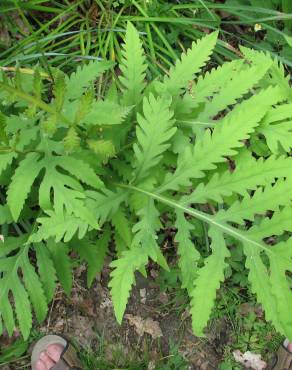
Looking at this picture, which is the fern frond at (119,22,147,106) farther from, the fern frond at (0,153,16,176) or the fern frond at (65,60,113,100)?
the fern frond at (0,153,16,176)

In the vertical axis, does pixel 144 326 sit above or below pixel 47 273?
below

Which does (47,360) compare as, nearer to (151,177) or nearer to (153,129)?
(151,177)

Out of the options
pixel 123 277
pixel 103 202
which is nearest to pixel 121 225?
pixel 103 202

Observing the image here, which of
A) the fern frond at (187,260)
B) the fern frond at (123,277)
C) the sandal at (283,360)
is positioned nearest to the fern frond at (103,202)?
the fern frond at (123,277)

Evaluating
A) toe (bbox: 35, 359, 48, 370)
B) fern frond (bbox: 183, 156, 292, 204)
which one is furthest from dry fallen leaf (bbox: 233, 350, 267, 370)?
fern frond (bbox: 183, 156, 292, 204)

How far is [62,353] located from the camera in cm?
307

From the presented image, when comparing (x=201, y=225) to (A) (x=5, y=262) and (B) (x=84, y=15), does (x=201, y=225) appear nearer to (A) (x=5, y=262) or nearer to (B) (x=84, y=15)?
(A) (x=5, y=262)

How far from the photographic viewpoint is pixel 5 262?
228 cm

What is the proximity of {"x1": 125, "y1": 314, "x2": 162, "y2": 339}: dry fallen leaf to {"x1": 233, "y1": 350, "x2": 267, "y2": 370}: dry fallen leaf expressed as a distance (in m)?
0.56

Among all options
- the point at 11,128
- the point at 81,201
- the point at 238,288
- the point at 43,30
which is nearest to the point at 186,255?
the point at 81,201

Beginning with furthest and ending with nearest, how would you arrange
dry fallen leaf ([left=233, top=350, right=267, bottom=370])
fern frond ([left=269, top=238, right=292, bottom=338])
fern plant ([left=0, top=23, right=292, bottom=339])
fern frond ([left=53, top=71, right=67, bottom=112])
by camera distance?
dry fallen leaf ([left=233, top=350, right=267, bottom=370]) → fern plant ([left=0, top=23, right=292, bottom=339]) → fern frond ([left=269, top=238, right=292, bottom=338]) → fern frond ([left=53, top=71, right=67, bottom=112])

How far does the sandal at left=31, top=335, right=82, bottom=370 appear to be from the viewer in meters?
3.06

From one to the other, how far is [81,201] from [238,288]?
164 cm

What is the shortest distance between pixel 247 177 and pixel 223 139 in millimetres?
200
